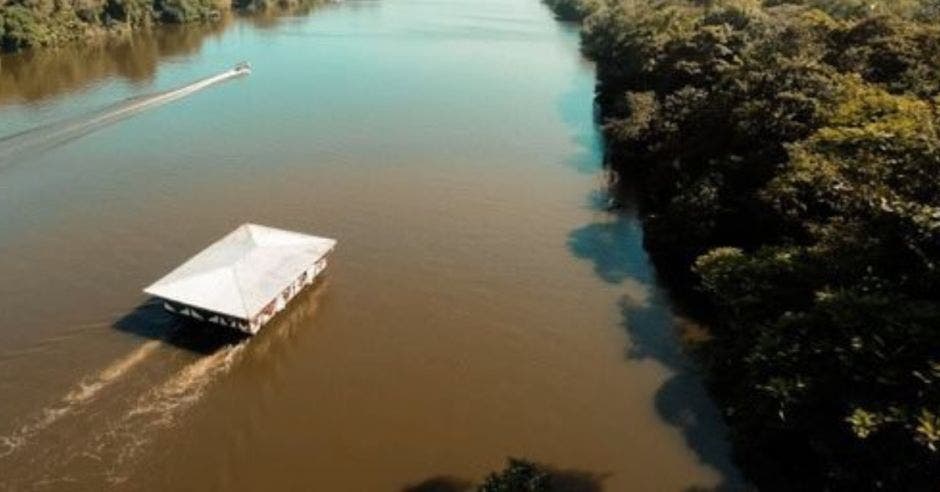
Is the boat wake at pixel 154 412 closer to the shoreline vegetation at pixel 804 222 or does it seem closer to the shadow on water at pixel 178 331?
the shadow on water at pixel 178 331

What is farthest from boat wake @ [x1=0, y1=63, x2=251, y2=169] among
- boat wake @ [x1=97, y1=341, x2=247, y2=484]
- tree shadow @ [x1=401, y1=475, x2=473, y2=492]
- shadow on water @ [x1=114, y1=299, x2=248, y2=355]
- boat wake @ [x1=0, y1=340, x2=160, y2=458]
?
tree shadow @ [x1=401, y1=475, x2=473, y2=492]

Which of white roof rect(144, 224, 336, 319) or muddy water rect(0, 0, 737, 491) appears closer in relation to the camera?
muddy water rect(0, 0, 737, 491)

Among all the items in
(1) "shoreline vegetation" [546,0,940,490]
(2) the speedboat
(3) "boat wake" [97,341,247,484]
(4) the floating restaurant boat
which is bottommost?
(3) "boat wake" [97,341,247,484]

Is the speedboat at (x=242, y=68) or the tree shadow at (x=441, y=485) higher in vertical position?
the speedboat at (x=242, y=68)

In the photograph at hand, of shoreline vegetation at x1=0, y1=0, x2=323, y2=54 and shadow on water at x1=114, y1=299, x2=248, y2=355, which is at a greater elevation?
shoreline vegetation at x1=0, y1=0, x2=323, y2=54

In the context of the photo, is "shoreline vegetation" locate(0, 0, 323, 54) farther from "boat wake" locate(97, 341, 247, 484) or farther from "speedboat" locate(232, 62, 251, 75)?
"boat wake" locate(97, 341, 247, 484)

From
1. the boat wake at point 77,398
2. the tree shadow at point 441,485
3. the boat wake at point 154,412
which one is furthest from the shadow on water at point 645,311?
the boat wake at point 77,398

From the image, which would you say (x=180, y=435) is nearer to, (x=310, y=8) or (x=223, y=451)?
(x=223, y=451)
